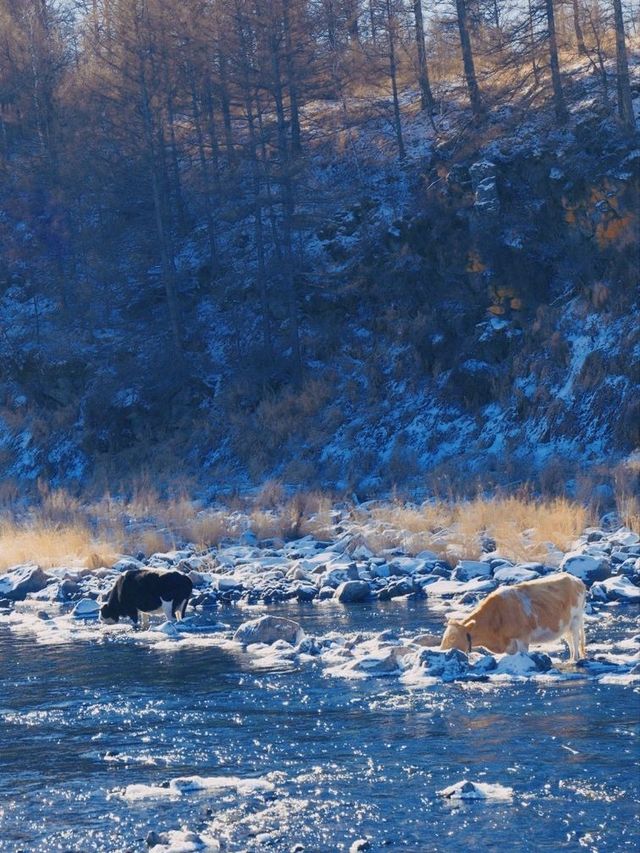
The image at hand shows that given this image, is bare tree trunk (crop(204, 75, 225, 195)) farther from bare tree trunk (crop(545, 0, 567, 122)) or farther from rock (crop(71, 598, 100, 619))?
rock (crop(71, 598, 100, 619))

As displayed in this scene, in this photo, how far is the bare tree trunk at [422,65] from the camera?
36031 millimetres

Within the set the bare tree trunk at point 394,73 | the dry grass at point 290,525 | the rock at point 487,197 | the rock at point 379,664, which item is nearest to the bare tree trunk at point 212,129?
the bare tree trunk at point 394,73

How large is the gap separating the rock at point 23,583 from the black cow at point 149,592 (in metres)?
3.90

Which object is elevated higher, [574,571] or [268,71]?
[268,71]

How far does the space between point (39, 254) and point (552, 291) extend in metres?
20.0

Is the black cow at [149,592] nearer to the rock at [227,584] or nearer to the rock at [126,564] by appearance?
the rock at [227,584]

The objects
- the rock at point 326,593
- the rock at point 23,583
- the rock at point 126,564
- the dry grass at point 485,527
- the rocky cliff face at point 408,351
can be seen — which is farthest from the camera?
the rocky cliff face at point 408,351

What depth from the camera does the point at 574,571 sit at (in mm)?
14844

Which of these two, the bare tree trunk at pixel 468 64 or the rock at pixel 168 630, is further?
the bare tree trunk at pixel 468 64

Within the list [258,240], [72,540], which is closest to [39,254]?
[258,240]

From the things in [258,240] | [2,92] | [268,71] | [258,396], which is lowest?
[258,396]

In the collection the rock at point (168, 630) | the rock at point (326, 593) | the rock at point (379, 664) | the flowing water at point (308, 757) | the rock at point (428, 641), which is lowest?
the rock at point (326, 593)

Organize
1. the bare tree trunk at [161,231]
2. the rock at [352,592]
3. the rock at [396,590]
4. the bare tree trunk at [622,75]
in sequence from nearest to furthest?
the rock at [352,592] < the rock at [396,590] < the bare tree trunk at [622,75] < the bare tree trunk at [161,231]

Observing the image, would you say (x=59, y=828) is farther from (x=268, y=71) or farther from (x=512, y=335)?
(x=268, y=71)
